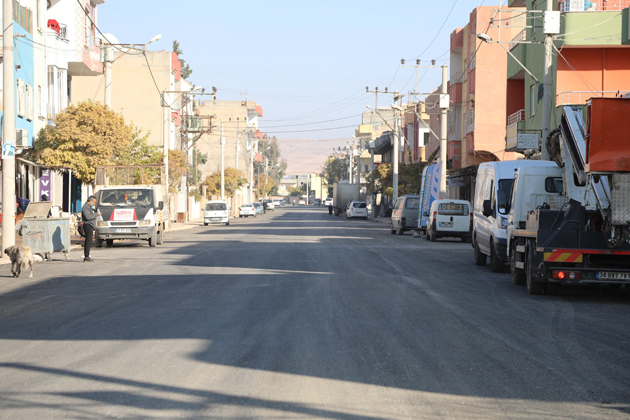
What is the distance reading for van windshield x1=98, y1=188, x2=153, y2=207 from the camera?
2673 cm

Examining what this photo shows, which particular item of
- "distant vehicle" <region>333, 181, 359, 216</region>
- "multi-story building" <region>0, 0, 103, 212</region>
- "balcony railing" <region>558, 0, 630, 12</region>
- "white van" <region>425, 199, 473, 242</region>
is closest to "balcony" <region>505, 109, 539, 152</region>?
"white van" <region>425, 199, 473, 242</region>

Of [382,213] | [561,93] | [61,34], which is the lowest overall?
[382,213]

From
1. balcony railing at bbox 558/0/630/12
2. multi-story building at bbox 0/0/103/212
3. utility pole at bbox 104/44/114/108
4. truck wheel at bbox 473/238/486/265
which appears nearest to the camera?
truck wheel at bbox 473/238/486/265

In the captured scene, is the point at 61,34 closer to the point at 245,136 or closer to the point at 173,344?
the point at 173,344

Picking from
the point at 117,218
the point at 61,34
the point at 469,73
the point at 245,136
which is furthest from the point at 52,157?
the point at 245,136

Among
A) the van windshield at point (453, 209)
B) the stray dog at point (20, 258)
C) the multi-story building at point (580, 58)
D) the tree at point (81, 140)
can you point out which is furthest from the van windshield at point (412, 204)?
the stray dog at point (20, 258)

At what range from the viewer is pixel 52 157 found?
3064 centimetres

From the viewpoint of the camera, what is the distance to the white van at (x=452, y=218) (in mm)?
31156

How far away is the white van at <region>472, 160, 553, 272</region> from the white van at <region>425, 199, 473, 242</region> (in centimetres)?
980

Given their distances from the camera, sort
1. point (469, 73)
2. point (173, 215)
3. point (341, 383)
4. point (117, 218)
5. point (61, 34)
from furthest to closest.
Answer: point (173, 215) < point (469, 73) < point (61, 34) < point (117, 218) < point (341, 383)

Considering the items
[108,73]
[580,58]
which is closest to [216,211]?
[108,73]

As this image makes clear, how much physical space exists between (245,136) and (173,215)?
2738 inches

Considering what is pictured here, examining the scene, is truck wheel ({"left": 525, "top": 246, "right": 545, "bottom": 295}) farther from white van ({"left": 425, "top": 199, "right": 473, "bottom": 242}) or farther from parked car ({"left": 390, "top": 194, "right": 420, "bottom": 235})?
parked car ({"left": 390, "top": 194, "right": 420, "bottom": 235})

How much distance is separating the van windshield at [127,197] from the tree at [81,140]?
A: 437 centimetres
